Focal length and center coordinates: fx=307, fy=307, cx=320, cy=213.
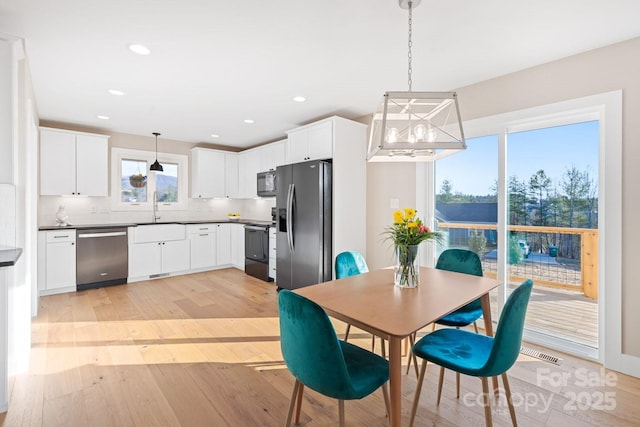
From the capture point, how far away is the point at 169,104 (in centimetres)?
383

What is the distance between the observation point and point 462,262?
103 inches

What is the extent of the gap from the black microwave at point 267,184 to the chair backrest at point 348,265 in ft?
9.55

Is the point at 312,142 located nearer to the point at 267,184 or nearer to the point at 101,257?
the point at 267,184

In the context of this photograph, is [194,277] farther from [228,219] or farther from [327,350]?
[327,350]

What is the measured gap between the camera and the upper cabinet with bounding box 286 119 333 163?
13.0 ft

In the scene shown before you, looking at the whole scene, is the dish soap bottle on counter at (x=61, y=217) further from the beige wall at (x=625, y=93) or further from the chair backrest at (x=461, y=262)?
the beige wall at (x=625, y=93)

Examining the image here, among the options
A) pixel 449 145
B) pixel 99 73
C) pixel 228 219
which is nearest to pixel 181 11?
pixel 99 73

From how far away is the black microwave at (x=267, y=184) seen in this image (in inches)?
207

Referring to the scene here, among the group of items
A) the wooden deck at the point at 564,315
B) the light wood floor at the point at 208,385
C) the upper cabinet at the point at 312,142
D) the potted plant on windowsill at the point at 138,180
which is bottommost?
the light wood floor at the point at 208,385

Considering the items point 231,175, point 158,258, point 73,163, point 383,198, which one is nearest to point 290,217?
point 383,198

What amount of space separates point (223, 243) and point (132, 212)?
1.65 meters

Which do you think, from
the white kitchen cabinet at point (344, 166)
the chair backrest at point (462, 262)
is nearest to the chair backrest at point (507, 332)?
the chair backrest at point (462, 262)

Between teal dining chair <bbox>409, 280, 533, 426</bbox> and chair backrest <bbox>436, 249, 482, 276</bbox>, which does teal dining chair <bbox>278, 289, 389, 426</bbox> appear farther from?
chair backrest <bbox>436, 249, 482, 276</bbox>

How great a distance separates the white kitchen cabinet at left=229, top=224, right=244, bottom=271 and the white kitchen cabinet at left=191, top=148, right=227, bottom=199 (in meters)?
0.83
